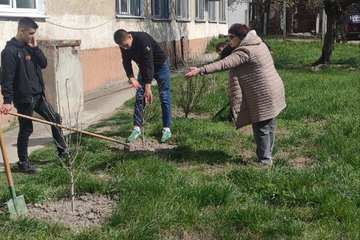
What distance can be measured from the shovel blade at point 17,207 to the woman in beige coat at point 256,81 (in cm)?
214

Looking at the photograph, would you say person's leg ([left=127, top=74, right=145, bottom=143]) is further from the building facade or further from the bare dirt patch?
the building facade

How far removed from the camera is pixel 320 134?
25.7 feet

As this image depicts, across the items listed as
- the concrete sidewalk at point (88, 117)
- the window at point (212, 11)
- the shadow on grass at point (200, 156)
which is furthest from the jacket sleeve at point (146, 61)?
the window at point (212, 11)

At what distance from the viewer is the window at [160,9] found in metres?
18.4

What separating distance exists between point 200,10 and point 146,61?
20195 mm

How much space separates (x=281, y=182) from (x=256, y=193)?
30 cm

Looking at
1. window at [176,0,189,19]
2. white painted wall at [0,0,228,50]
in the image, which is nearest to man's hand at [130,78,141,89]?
white painted wall at [0,0,228,50]

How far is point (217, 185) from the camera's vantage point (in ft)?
17.8

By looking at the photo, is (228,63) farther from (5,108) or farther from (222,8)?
(222,8)

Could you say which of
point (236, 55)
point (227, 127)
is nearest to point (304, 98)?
point (227, 127)

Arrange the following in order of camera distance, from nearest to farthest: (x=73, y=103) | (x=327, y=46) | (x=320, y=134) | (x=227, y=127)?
(x=320, y=134)
(x=227, y=127)
(x=73, y=103)
(x=327, y=46)

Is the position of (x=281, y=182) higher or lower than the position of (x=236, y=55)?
lower

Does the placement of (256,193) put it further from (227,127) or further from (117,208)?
(227,127)

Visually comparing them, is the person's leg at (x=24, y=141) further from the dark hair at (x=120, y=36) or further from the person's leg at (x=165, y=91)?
the person's leg at (x=165, y=91)
